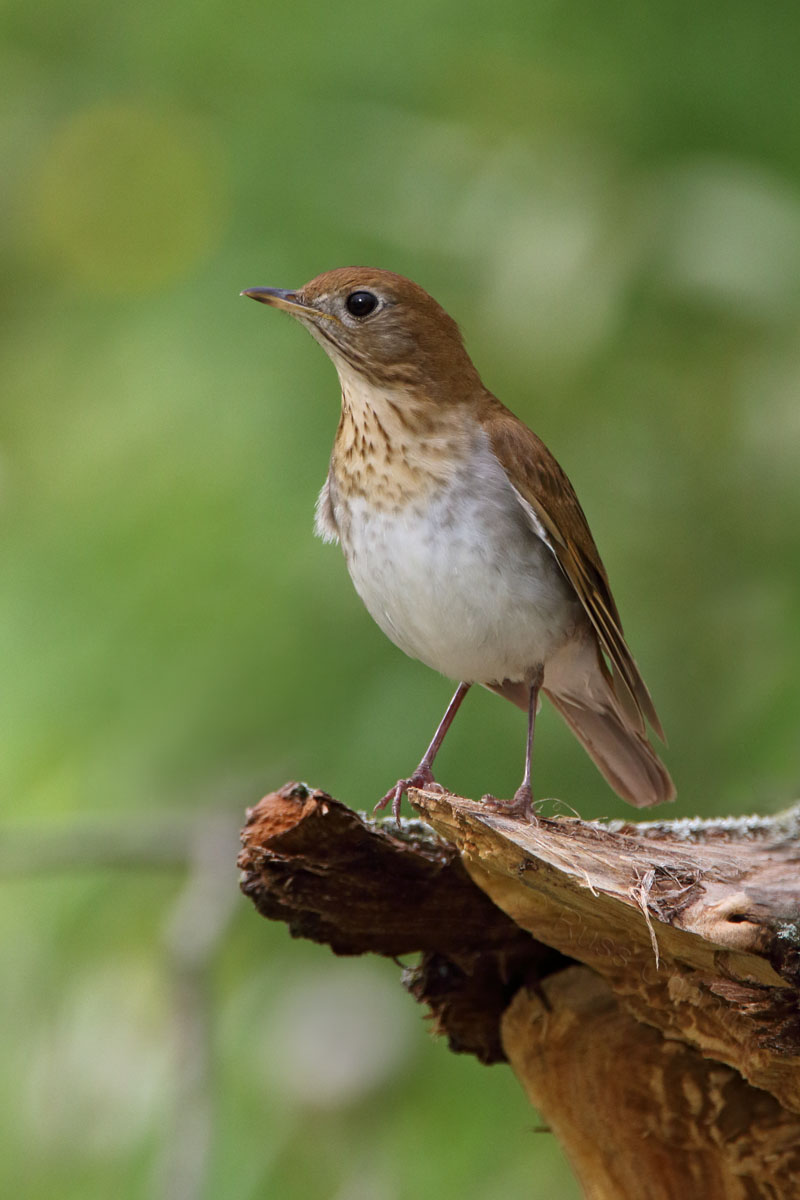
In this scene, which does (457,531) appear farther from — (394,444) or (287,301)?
(287,301)

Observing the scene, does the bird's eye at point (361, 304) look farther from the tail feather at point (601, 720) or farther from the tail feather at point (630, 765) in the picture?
the tail feather at point (630, 765)

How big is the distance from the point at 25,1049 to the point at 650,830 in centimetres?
186

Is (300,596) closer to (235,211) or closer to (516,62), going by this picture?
(235,211)

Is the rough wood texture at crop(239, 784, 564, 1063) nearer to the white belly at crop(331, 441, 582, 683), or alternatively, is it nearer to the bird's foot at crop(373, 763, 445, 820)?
the bird's foot at crop(373, 763, 445, 820)

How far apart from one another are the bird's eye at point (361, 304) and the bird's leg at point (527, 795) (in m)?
1.05

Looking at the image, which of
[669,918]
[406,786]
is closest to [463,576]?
[406,786]

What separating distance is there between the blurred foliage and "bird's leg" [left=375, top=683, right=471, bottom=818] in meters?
0.14

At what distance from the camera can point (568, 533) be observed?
358 centimetres

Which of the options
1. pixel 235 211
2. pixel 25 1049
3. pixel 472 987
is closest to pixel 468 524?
pixel 472 987

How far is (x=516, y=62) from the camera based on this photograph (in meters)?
4.28

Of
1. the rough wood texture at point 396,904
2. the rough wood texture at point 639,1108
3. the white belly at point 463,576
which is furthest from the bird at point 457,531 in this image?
the rough wood texture at point 639,1108

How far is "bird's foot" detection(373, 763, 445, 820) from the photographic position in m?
3.22

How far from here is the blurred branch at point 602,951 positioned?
8.14 ft

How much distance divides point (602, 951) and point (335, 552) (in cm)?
163
